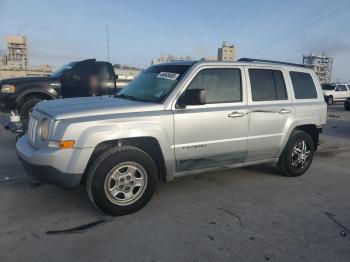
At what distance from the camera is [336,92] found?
87.7ft

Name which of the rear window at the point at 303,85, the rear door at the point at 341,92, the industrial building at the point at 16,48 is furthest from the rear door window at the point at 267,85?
the industrial building at the point at 16,48

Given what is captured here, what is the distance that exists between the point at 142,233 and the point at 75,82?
6608mm

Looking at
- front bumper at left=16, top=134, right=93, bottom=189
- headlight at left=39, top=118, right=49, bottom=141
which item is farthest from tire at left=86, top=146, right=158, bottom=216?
headlight at left=39, top=118, right=49, bottom=141

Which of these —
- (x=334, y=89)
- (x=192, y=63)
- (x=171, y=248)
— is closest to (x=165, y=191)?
(x=171, y=248)

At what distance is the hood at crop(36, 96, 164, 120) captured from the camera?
3.67 meters

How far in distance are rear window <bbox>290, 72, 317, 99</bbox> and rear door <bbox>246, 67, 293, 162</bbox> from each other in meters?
0.27

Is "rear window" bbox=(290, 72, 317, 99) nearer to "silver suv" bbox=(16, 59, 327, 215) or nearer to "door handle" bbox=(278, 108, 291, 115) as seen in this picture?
"silver suv" bbox=(16, 59, 327, 215)

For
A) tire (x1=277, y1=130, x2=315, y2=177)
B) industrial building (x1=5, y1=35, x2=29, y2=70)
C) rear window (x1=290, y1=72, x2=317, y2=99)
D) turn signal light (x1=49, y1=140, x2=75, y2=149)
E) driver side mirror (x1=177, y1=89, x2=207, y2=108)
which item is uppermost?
industrial building (x1=5, y1=35, x2=29, y2=70)

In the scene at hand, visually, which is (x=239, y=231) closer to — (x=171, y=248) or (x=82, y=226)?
(x=171, y=248)

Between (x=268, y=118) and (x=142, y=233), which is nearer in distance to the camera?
(x=142, y=233)

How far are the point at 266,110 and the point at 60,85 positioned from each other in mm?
6123

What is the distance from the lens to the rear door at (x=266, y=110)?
4.84m

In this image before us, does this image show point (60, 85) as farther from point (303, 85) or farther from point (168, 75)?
point (303, 85)

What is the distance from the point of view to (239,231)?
3.55 m
